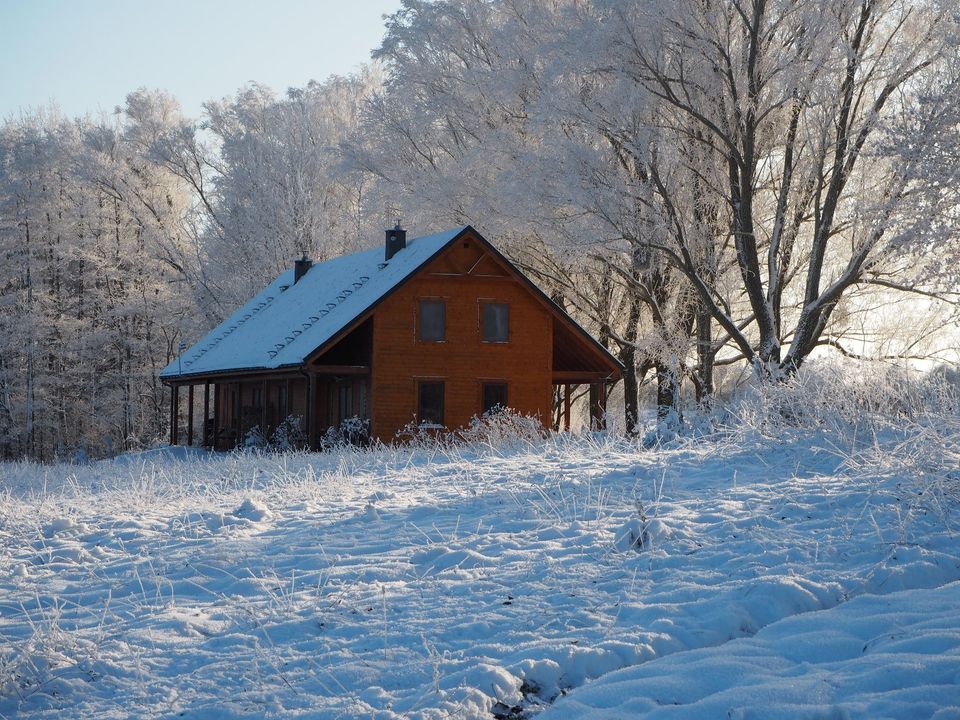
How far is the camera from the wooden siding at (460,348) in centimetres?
2702

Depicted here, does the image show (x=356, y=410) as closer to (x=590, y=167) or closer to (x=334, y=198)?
(x=590, y=167)

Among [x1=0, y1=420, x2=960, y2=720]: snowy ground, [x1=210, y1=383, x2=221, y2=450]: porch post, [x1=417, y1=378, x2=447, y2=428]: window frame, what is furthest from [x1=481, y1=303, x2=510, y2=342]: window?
[x1=0, y1=420, x2=960, y2=720]: snowy ground

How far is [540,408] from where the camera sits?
2827 centimetres

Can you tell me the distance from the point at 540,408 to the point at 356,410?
4906 millimetres

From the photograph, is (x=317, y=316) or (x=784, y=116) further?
(x=317, y=316)

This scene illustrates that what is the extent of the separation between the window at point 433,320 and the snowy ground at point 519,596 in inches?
587

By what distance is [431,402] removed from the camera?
27531 millimetres

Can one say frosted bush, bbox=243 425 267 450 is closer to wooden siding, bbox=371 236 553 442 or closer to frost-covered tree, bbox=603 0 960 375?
wooden siding, bbox=371 236 553 442

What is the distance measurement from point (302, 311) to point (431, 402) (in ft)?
18.1

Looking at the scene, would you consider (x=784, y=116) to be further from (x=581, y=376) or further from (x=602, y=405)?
(x=602, y=405)

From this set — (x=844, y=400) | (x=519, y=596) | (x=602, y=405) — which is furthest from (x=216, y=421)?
(x=519, y=596)

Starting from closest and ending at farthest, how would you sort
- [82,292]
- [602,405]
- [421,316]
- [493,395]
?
[421,316]
[493,395]
[602,405]
[82,292]

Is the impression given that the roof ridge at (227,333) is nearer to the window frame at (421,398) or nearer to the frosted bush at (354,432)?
the frosted bush at (354,432)

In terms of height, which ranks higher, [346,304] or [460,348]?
[346,304]
